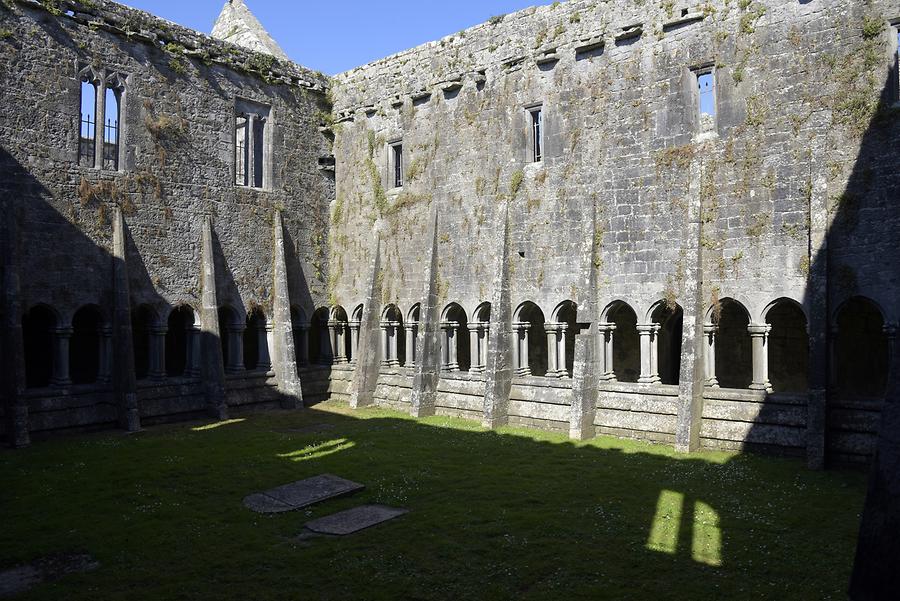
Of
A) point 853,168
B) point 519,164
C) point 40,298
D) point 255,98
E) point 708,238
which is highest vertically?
point 255,98

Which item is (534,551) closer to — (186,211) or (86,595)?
(86,595)

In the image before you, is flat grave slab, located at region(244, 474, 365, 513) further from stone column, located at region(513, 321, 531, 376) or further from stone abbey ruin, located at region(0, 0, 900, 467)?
stone column, located at region(513, 321, 531, 376)

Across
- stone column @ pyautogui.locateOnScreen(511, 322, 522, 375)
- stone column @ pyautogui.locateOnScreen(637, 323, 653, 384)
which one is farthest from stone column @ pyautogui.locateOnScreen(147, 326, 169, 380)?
stone column @ pyautogui.locateOnScreen(637, 323, 653, 384)

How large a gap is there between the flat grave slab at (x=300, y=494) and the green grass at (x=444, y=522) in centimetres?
22

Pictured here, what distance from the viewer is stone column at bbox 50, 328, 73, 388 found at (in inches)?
639

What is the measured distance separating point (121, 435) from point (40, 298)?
12.0 ft

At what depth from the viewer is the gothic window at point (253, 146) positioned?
67.5ft

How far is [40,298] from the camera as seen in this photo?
15930mm

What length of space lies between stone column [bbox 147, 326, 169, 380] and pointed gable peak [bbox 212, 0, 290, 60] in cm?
1008

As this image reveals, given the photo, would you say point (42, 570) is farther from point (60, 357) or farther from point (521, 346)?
point (521, 346)

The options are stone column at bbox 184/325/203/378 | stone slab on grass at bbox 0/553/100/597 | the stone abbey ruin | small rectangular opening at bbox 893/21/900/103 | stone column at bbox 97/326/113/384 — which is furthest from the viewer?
stone column at bbox 184/325/203/378

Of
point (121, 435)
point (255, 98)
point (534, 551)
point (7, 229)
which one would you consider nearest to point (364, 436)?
point (121, 435)

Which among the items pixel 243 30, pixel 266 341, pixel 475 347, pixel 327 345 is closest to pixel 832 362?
pixel 475 347

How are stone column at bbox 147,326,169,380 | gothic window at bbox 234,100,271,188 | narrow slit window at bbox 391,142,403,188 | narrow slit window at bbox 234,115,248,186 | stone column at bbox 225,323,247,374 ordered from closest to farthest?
stone column at bbox 147,326,169,380 → stone column at bbox 225,323,247,374 → narrow slit window at bbox 234,115,248,186 → gothic window at bbox 234,100,271,188 → narrow slit window at bbox 391,142,403,188
